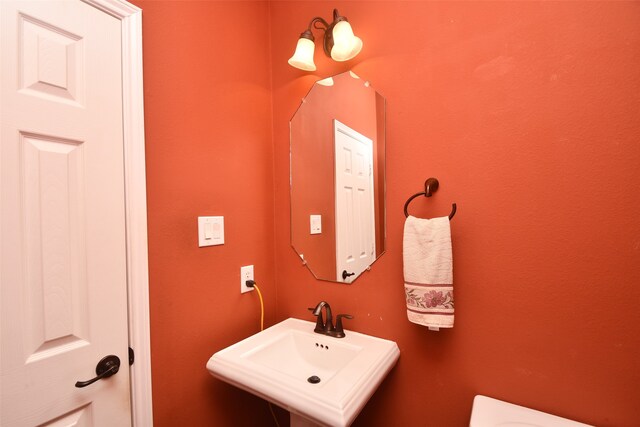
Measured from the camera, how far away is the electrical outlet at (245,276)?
1.27 meters

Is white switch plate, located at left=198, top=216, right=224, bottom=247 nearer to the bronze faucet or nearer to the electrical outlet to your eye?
the electrical outlet

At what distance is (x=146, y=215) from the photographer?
3.06 ft

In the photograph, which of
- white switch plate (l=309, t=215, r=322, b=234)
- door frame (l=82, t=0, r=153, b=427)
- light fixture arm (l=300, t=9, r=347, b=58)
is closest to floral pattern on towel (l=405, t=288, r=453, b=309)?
white switch plate (l=309, t=215, r=322, b=234)

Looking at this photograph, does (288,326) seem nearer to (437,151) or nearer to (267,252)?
(267,252)

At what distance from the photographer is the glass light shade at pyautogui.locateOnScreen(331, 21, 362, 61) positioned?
1.08m

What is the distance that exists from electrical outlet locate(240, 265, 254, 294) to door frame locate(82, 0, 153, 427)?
1.35 ft

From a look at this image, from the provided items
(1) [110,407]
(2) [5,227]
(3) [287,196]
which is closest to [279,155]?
(3) [287,196]

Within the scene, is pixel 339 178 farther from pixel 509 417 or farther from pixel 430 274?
pixel 509 417

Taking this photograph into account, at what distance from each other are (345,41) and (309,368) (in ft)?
4.32

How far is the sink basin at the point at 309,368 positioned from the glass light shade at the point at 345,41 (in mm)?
1154

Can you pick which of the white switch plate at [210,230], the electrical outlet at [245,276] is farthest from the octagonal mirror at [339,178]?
the white switch plate at [210,230]

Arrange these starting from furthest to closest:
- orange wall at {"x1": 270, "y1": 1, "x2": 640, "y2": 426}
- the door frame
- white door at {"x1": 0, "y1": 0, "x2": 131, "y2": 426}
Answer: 1. the door frame
2. orange wall at {"x1": 270, "y1": 1, "x2": 640, "y2": 426}
3. white door at {"x1": 0, "y1": 0, "x2": 131, "y2": 426}

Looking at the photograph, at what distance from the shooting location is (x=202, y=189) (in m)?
1.12

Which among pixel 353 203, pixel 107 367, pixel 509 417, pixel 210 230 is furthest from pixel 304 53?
pixel 509 417
